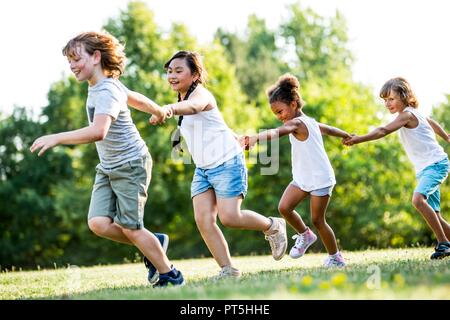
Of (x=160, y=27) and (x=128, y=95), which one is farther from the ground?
(x=160, y=27)

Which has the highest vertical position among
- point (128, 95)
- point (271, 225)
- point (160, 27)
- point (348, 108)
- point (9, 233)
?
point (160, 27)

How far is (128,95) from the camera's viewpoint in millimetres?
5684

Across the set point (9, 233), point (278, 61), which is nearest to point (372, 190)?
point (278, 61)

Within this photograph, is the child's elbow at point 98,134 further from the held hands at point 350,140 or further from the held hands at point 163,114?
the held hands at point 350,140

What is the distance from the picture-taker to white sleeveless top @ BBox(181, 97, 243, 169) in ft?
20.5

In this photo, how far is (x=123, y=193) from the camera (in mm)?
5598

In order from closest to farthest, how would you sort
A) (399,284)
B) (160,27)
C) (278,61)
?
(399,284) → (160,27) → (278,61)

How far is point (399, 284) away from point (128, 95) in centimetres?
280

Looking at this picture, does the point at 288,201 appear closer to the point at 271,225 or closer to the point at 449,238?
the point at 271,225

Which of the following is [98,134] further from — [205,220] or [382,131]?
[382,131]

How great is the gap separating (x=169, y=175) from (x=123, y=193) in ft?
86.9

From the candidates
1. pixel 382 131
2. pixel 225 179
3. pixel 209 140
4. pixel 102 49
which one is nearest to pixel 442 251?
pixel 382 131

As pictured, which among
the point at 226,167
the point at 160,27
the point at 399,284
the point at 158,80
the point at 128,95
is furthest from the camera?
the point at 160,27

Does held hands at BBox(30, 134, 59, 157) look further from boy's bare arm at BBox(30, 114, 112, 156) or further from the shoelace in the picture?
the shoelace
